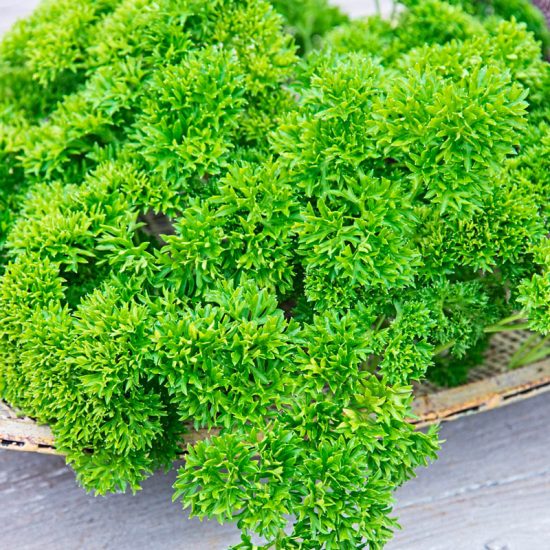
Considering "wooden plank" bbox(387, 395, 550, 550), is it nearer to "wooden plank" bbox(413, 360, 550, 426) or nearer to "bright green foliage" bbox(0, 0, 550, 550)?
"wooden plank" bbox(413, 360, 550, 426)

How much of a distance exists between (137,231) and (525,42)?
95 cm

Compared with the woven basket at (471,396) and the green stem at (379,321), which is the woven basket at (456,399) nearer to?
the woven basket at (471,396)

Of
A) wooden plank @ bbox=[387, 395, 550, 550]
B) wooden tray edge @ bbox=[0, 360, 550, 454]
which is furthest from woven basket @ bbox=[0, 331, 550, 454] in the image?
wooden plank @ bbox=[387, 395, 550, 550]

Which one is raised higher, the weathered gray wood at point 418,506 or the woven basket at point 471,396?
the woven basket at point 471,396

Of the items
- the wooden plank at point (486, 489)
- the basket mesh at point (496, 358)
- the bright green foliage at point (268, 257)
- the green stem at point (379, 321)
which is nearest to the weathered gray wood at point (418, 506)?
the wooden plank at point (486, 489)

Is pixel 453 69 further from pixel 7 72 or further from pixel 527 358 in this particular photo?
pixel 7 72

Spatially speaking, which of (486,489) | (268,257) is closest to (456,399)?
(486,489)

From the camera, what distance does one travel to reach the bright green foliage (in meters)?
1.44

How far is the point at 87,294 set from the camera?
1607 millimetres

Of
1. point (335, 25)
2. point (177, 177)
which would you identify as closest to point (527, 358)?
point (177, 177)

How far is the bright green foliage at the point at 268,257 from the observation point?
144cm

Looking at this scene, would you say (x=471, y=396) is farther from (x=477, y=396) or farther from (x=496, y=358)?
(x=496, y=358)

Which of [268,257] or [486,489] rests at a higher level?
[268,257]

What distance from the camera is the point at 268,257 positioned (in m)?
1.55
